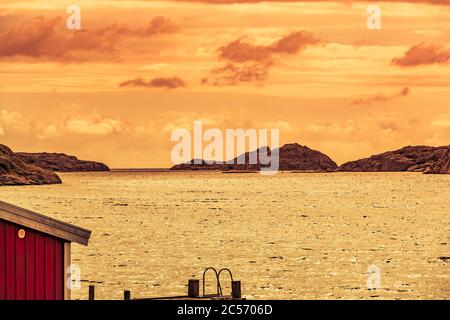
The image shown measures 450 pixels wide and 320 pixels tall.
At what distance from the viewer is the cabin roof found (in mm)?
19250

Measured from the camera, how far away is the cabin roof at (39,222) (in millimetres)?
19250

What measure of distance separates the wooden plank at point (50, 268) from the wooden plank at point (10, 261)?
2.28ft

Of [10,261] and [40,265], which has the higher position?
[10,261]

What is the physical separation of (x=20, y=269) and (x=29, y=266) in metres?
0.20

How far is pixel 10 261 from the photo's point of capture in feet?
63.9

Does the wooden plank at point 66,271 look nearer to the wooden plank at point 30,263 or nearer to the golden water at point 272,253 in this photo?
the wooden plank at point 30,263

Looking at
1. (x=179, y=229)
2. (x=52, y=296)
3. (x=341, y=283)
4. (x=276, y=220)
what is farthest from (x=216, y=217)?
(x=52, y=296)

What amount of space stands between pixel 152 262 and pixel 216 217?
191 ft

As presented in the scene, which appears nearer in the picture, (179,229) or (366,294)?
(366,294)

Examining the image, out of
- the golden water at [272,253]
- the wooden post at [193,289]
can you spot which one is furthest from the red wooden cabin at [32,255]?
the golden water at [272,253]

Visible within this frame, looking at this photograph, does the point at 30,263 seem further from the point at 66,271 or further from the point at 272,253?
the point at 272,253

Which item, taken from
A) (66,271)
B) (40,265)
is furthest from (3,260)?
(66,271)

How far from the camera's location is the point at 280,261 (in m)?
58.8
